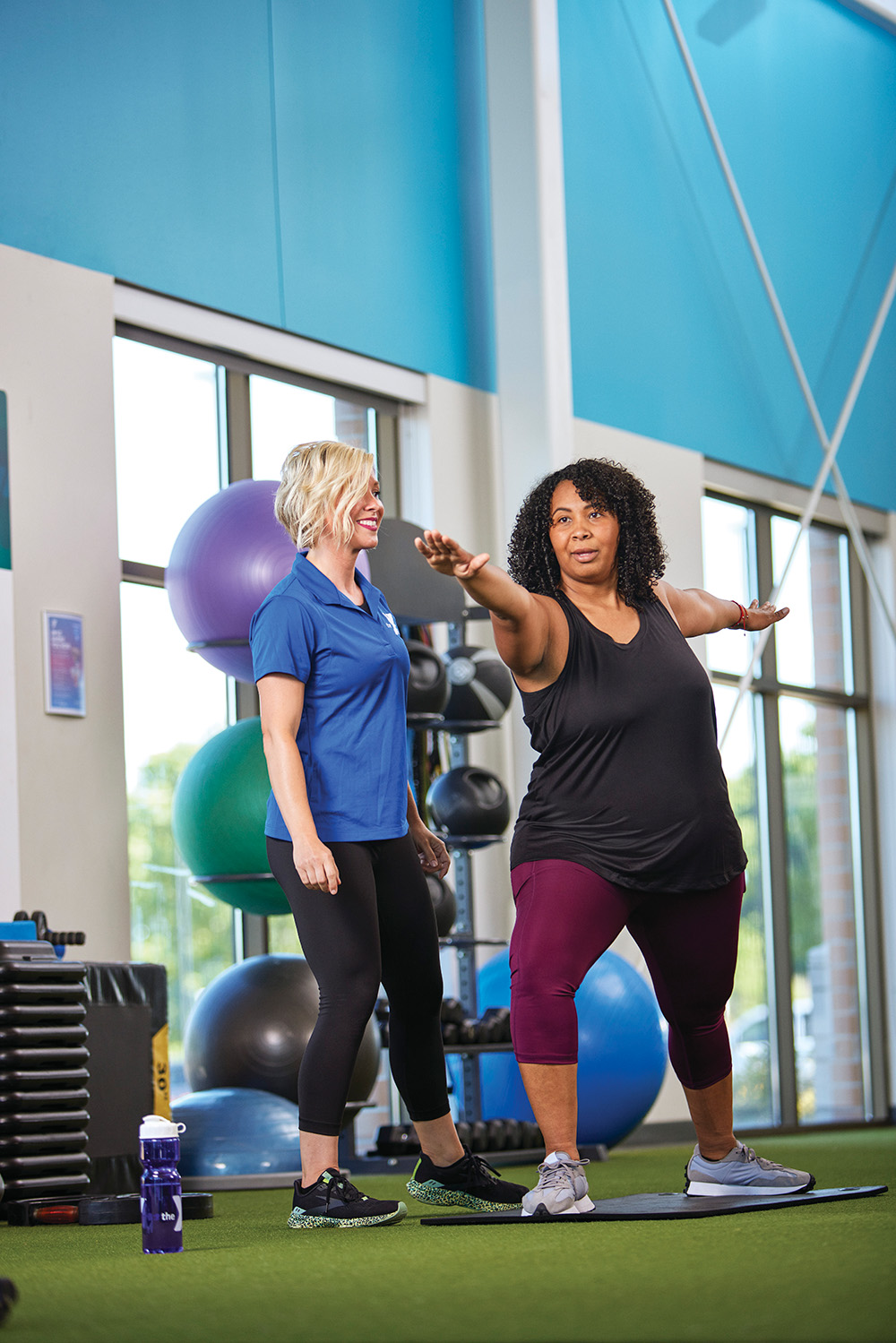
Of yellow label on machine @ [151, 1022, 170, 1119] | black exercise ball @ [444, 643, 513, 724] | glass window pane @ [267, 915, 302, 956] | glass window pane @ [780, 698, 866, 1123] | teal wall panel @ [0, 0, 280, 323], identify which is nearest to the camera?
yellow label on machine @ [151, 1022, 170, 1119]

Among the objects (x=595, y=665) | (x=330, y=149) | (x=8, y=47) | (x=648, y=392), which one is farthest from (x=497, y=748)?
(x=595, y=665)

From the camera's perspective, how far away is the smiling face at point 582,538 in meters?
2.66

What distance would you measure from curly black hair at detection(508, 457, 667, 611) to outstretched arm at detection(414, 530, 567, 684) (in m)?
0.14

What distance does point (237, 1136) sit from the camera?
12.4 ft

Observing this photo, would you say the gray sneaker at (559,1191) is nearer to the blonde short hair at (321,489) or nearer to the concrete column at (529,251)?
the blonde short hair at (321,489)

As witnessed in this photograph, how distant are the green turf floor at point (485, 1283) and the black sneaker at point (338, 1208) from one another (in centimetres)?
4

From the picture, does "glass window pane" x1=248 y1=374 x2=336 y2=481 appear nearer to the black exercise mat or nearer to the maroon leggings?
the maroon leggings

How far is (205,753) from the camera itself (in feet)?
13.6

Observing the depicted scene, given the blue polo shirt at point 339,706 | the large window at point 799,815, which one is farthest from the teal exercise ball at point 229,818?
the large window at point 799,815

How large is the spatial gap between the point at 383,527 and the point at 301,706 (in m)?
1.77

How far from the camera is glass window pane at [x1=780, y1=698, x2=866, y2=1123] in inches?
285

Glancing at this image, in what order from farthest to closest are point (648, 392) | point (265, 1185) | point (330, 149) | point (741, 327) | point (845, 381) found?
point (845, 381)
point (741, 327)
point (648, 392)
point (330, 149)
point (265, 1185)

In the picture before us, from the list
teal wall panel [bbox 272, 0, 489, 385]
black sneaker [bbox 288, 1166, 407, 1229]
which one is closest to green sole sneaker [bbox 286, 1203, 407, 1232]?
black sneaker [bbox 288, 1166, 407, 1229]

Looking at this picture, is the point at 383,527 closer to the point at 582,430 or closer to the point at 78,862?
the point at 78,862
